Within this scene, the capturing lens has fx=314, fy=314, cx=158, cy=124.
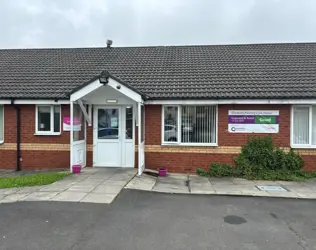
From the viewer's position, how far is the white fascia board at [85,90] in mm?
9906

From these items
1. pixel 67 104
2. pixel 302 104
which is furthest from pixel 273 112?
pixel 67 104

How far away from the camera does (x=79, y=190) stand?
313 inches

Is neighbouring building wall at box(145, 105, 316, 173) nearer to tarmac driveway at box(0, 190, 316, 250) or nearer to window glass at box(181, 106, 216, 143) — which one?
window glass at box(181, 106, 216, 143)

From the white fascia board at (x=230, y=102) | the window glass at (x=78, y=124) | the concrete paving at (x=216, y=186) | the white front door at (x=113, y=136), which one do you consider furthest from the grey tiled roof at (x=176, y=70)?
the concrete paving at (x=216, y=186)

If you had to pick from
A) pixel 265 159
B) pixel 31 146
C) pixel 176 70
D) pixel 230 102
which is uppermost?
pixel 176 70

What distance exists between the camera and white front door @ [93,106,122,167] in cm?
1141

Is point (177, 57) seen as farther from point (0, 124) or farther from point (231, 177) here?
point (0, 124)

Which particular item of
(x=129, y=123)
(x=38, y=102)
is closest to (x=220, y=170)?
(x=129, y=123)

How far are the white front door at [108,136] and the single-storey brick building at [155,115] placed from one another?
4 centimetres

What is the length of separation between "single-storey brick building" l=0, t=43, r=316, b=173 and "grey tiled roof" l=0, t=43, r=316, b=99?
0.14ft

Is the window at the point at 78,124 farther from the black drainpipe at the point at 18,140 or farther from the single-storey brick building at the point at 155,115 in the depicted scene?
the black drainpipe at the point at 18,140

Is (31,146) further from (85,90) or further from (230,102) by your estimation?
(230,102)

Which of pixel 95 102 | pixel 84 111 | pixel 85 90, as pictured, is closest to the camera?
pixel 85 90

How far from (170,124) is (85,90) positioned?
3.18 m
